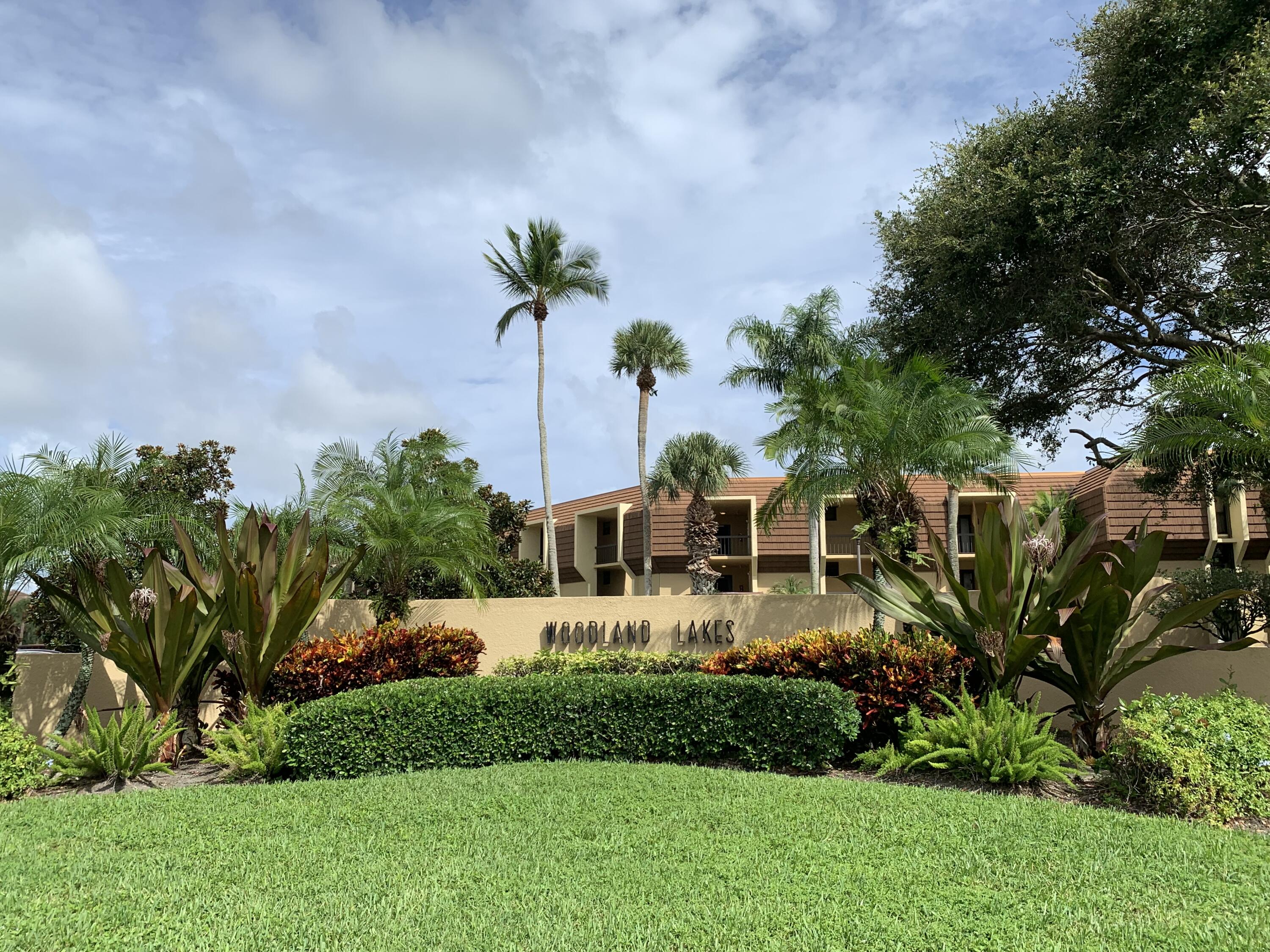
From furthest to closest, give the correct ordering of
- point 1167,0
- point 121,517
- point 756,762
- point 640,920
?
point 1167,0 → point 121,517 → point 756,762 → point 640,920

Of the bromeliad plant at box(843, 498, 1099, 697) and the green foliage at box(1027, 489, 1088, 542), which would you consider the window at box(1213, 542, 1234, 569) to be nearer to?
the green foliage at box(1027, 489, 1088, 542)

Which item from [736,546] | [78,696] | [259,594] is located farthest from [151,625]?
[736,546]

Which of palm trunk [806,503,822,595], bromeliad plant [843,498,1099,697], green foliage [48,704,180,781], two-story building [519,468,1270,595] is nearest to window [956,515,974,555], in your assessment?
two-story building [519,468,1270,595]

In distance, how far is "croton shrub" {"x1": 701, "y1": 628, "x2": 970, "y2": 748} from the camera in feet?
31.2

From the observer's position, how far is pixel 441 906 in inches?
189

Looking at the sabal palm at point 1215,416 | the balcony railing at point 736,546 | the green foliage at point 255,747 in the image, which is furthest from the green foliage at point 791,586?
the green foliage at point 255,747

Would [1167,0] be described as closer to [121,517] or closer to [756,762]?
[756,762]

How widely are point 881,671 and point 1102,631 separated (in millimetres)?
2225

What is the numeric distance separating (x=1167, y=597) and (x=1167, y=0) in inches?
340

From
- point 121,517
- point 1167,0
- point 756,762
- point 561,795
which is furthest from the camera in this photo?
point 1167,0

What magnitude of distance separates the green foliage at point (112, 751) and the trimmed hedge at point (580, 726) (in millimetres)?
1553

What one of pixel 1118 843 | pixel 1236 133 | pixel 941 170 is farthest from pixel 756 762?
pixel 941 170

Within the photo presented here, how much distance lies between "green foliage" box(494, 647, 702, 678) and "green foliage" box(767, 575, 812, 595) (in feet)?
58.0

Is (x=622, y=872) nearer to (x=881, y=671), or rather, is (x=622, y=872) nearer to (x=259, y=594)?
(x=881, y=671)
